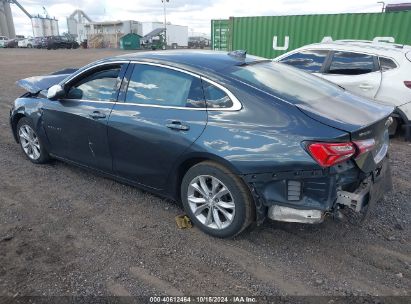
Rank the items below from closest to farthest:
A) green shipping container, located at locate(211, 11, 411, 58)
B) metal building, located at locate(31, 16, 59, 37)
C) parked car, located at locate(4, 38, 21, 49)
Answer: green shipping container, located at locate(211, 11, 411, 58) < parked car, located at locate(4, 38, 21, 49) < metal building, located at locate(31, 16, 59, 37)

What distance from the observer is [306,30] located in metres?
11.9

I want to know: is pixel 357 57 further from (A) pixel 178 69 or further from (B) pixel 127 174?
(B) pixel 127 174

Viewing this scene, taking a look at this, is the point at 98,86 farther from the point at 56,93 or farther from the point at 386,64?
the point at 386,64

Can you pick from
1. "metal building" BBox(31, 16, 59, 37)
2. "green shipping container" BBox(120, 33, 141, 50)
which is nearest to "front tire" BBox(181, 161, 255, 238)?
"green shipping container" BBox(120, 33, 141, 50)

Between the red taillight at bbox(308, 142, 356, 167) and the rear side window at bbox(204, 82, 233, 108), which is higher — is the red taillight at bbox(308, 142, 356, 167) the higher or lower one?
the lower one

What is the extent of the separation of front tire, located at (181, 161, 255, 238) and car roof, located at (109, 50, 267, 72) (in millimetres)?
920

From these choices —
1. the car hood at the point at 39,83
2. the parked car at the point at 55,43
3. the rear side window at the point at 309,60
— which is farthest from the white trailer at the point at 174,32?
the car hood at the point at 39,83

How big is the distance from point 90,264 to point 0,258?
30.8 inches

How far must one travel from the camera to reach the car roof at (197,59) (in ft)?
11.3

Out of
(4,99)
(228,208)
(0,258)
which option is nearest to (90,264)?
(0,258)

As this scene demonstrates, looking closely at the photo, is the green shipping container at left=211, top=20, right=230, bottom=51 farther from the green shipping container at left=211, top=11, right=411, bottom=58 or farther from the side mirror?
the side mirror

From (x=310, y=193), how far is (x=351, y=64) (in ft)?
14.2

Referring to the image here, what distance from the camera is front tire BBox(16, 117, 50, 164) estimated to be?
4.96 metres

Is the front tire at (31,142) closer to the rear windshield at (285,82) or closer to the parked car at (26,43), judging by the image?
the rear windshield at (285,82)
